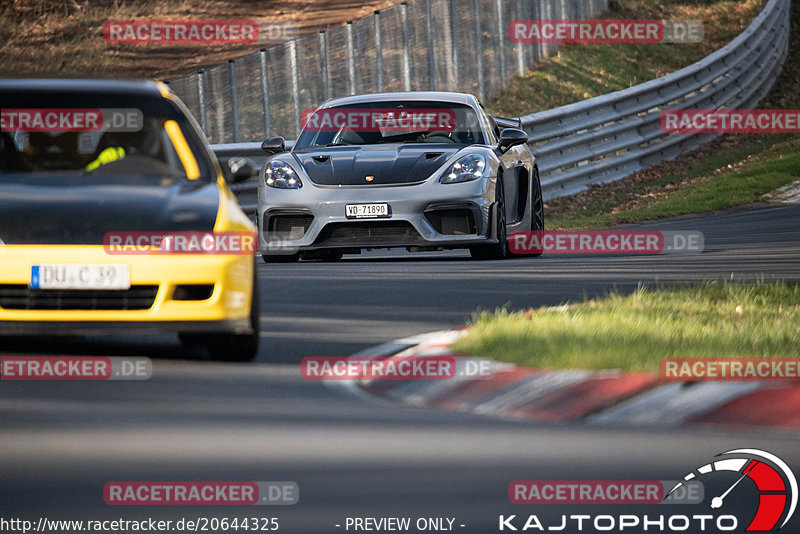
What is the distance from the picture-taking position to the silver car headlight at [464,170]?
45.0 feet

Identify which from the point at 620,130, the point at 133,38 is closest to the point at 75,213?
the point at 620,130

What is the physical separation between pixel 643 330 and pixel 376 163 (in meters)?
5.74

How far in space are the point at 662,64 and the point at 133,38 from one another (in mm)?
11733

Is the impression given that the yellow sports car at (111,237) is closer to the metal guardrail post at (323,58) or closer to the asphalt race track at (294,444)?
the asphalt race track at (294,444)

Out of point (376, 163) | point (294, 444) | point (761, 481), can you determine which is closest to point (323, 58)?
point (376, 163)

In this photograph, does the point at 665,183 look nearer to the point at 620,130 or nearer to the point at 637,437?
the point at 620,130

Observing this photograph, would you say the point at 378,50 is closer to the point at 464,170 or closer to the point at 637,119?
the point at 637,119

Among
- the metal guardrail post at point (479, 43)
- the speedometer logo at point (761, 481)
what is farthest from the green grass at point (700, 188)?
the speedometer logo at point (761, 481)

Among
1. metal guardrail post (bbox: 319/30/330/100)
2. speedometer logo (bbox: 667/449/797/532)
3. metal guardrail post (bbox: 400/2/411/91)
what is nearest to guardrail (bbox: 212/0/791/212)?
metal guardrail post (bbox: 400/2/411/91)

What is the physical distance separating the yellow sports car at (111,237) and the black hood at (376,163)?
4.60 meters

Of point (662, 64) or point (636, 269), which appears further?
point (662, 64)

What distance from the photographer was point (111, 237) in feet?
26.3

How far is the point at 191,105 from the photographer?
74.0ft

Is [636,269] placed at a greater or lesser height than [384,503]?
lesser
